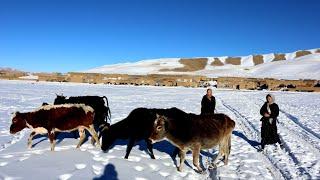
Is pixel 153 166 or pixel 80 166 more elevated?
pixel 80 166

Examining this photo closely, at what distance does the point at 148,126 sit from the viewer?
35.5 ft

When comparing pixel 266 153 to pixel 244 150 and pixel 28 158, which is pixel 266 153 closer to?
pixel 244 150

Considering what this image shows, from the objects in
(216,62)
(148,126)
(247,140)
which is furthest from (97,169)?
(216,62)

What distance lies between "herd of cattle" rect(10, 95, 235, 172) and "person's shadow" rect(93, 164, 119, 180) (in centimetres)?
109

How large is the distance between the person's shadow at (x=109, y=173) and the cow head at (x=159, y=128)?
119cm

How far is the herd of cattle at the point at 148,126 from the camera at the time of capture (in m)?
9.24

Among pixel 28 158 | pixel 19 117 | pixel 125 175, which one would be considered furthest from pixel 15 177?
pixel 19 117

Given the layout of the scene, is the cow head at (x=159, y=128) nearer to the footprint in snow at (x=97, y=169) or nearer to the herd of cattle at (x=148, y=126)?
the herd of cattle at (x=148, y=126)

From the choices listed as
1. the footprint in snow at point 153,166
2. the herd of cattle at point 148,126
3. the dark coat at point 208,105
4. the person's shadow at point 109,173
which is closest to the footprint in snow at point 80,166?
the person's shadow at point 109,173

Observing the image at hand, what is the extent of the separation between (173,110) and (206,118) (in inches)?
36.9

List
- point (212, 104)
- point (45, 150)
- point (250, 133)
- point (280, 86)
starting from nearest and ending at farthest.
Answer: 1. point (45, 150)
2. point (212, 104)
3. point (250, 133)
4. point (280, 86)

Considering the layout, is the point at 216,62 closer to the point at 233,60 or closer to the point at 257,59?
the point at 233,60

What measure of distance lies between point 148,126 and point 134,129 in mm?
443

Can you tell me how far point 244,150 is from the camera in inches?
480
